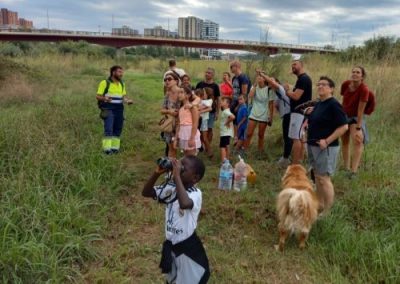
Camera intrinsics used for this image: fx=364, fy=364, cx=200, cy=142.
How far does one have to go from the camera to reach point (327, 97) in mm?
4008

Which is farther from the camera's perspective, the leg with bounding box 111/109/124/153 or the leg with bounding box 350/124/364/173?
the leg with bounding box 111/109/124/153

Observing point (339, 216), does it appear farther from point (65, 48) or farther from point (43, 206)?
point (65, 48)

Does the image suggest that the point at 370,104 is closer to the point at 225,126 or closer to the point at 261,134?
the point at 261,134

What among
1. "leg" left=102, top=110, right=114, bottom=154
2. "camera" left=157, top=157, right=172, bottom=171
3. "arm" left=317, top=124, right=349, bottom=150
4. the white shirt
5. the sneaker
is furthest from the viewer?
"leg" left=102, top=110, right=114, bottom=154

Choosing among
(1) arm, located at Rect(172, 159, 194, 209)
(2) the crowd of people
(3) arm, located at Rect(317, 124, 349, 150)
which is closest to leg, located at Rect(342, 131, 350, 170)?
(2) the crowd of people

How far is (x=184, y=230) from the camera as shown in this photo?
7.95ft

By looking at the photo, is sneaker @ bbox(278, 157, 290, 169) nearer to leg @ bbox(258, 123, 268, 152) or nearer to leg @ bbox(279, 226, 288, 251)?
leg @ bbox(258, 123, 268, 152)

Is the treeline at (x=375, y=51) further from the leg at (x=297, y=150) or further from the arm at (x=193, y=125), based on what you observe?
the arm at (x=193, y=125)

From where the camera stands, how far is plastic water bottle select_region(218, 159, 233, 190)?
5.06m

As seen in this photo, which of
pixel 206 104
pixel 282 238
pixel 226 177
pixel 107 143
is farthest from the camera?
pixel 107 143

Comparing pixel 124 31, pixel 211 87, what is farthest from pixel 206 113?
pixel 124 31

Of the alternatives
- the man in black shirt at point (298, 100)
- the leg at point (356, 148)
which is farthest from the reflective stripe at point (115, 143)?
the leg at point (356, 148)

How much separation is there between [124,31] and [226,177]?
163 ft

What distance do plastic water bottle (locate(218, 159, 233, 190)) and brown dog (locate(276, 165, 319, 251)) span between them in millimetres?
1419
